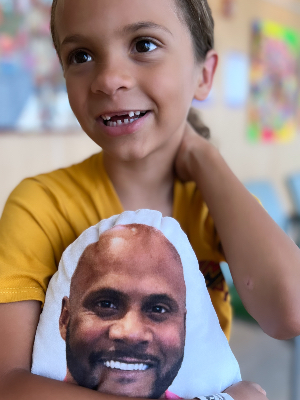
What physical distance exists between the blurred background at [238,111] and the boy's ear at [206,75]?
0.71 feet

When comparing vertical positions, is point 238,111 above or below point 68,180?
above

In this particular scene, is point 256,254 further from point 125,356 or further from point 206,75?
point 206,75

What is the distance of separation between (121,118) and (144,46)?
0.12 meters

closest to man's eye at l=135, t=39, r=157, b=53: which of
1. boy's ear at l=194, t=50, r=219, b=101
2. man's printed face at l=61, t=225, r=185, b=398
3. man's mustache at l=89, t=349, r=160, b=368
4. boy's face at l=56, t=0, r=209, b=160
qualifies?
boy's face at l=56, t=0, r=209, b=160

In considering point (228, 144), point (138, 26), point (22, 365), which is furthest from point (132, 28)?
point (228, 144)

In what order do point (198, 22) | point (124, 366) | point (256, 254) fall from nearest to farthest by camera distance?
1. point (124, 366)
2. point (256, 254)
3. point (198, 22)

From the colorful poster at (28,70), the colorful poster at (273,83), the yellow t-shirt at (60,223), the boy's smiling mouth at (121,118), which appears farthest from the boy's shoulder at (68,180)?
the colorful poster at (273,83)

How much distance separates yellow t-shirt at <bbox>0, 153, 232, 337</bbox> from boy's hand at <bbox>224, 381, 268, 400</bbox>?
207 millimetres

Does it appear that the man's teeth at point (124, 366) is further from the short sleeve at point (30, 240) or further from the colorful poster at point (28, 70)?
the colorful poster at point (28, 70)

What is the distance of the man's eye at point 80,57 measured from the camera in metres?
0.63

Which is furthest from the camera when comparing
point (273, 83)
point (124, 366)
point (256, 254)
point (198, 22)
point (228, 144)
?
point (273, 83)

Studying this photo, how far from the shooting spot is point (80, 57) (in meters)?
0.64

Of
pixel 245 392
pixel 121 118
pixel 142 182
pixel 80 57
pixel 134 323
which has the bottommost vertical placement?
pixel 245 392

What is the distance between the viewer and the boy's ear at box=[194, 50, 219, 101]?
0.79 meters
